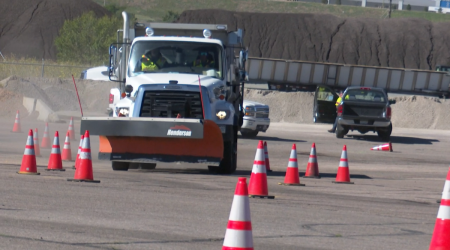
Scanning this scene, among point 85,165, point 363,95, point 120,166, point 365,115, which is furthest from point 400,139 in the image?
point 85,165

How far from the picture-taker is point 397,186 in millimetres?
13805

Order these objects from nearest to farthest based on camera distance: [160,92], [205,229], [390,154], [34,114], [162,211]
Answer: [205,229] < [162,211] < [160,92] < [390,154] < [34,114]

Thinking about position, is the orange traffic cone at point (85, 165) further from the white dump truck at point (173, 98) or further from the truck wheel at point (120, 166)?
the truck wheel at point (120, 166)

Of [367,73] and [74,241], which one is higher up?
[74,241]

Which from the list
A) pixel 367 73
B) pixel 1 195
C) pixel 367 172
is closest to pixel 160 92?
pixel 1 195

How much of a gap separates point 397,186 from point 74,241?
8.47 m

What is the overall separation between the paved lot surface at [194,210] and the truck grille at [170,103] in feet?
3.66

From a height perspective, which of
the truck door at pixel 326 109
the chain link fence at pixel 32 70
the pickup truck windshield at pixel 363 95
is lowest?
the chain link fence at pixel 32 70

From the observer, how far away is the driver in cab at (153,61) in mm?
14383

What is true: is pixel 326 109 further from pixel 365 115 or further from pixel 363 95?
pixel 365 115

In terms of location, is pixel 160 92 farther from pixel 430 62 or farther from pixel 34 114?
pixel 430 62

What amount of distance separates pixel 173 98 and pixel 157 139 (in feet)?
2.87

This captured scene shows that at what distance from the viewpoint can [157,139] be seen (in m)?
13.0

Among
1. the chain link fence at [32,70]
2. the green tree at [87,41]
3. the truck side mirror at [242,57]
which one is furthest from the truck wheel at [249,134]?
the green tree at [87,41]
